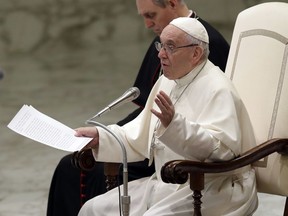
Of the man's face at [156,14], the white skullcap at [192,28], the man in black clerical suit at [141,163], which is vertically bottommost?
the man in black clerical suit at [141,163]

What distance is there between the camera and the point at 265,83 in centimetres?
372

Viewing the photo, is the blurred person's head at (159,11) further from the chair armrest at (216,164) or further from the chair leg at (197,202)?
the chair leg at (197,202)

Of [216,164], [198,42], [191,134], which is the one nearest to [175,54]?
[198,42]

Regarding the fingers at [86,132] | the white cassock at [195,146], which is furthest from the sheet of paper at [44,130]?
the white cassock at [195,146]

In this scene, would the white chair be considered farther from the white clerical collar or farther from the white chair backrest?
the white clerical collar

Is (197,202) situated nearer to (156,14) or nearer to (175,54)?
(175,54)

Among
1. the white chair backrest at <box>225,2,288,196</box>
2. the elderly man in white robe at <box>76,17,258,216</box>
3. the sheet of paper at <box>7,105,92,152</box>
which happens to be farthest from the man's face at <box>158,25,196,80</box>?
the sheet of paper at <box>7,105,92,152</box>

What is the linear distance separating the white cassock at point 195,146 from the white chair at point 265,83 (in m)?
0.09

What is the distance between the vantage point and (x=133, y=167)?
168 inches

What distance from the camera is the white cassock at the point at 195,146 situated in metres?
3.35

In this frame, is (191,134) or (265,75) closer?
(191,134)

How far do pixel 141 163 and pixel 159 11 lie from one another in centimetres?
75

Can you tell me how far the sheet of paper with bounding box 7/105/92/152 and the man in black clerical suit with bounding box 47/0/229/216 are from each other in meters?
0.63

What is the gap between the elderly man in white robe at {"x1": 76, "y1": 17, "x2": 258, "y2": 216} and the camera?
3.34m
